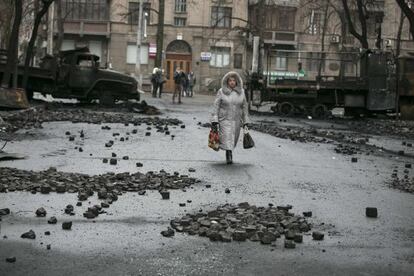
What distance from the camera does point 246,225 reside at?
6910mm

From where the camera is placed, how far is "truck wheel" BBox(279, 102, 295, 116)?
3078 cm

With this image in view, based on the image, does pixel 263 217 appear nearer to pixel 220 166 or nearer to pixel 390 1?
pixel 220 166

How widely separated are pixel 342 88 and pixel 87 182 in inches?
883

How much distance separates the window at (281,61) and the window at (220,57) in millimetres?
30423

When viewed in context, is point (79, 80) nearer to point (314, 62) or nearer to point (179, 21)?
point (314, 62)

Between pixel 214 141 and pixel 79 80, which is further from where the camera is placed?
pixel 79 80

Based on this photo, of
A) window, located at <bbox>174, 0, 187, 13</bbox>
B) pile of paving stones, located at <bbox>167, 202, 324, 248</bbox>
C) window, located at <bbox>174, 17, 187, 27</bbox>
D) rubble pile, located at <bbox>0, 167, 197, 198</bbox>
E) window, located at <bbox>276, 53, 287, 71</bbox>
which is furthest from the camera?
window, located at <bbox>174, 0, 187, 13</bbox>

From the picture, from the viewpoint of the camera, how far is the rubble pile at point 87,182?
8.70 meters

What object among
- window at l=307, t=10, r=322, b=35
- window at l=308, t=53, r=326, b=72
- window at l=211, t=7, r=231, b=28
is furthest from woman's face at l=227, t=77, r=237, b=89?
window at l=211, t=7, r=231, b=28

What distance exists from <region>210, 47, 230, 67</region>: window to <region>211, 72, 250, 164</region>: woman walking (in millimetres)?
54820

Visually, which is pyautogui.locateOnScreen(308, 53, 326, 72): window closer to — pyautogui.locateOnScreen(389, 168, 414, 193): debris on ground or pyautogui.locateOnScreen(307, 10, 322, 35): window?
pyautogui.locateOnScreen(389, 168, 414, 193): debris on ground

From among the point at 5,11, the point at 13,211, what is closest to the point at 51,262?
the point at 13,211

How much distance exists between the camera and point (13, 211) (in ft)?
24.3

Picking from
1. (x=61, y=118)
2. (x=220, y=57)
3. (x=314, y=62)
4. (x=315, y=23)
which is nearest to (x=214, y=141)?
(x=61, y=118)
